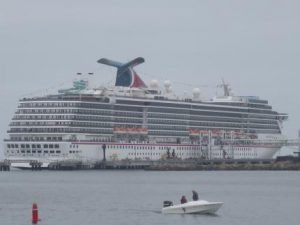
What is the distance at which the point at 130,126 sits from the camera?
518ft

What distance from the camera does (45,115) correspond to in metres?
153
